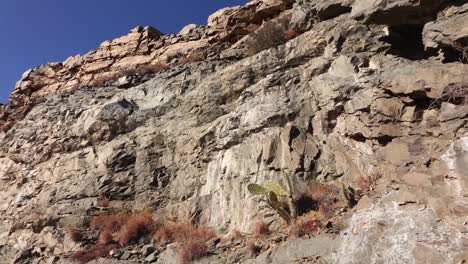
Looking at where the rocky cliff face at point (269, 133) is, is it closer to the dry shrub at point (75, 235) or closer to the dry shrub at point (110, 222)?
the dry shrub at point (75, 235)

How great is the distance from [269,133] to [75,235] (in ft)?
20.9

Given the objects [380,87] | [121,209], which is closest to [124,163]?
[121,209]

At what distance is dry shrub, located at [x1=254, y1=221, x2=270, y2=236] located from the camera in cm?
1005

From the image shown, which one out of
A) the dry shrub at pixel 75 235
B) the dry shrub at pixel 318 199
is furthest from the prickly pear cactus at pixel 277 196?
the dry shrub at pixel 75 235

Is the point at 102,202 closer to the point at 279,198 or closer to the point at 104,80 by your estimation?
the point at 279,198

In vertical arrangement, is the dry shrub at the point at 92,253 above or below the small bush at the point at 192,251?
above

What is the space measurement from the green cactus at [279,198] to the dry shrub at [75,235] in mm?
5418

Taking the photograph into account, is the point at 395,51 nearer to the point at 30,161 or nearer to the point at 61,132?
the point at 61,132

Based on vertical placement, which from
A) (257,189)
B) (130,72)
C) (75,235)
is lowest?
(75,235)

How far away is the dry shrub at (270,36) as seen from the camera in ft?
48.1

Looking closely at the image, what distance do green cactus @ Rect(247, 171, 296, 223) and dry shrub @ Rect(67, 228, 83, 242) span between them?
5418 millimetres

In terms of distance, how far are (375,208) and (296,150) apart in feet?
11.2

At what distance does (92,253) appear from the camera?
1157cm

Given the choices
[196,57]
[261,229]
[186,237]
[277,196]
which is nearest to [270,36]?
[196,57]
